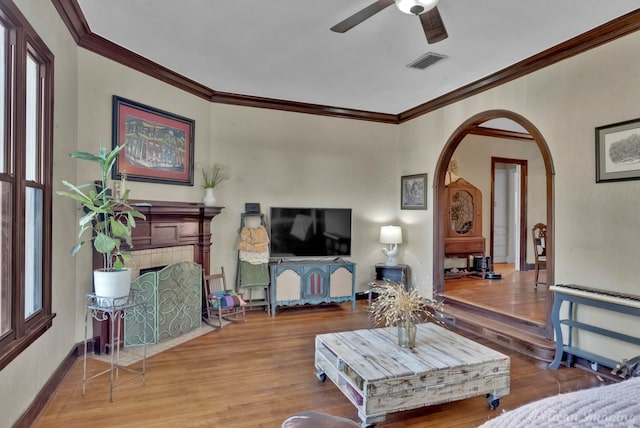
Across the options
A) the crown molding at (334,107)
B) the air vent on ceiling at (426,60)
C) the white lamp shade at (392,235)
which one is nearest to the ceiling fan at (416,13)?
the air vent on ceiling at (426,60)

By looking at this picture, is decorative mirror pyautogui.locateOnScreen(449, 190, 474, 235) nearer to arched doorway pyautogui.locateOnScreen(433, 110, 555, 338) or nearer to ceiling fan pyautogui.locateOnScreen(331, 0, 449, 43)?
arched doorway pyautogui.locateOnScreen(433, 110, 555, 338)

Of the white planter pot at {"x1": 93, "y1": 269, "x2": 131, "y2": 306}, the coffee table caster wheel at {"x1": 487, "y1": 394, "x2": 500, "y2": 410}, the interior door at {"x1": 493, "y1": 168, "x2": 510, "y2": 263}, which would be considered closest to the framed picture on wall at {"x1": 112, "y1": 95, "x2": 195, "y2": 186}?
the white planter pot at {"x1": 93, "y1": 269, "x2": 131, "y2": 306}

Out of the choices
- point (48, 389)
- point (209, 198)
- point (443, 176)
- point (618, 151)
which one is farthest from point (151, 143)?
point (618, 151)

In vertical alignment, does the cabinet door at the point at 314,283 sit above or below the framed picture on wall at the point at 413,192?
below

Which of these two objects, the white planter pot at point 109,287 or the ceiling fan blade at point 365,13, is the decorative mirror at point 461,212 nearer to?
the ceiling fan blade at point 365,13

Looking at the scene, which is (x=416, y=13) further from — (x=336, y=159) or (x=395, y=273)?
(x=395, y=273)

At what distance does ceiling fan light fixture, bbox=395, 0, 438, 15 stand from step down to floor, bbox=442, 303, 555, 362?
3094mm

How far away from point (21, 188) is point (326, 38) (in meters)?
2.62

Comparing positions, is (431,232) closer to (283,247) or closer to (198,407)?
(283,247)

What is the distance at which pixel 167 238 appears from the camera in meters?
4.15

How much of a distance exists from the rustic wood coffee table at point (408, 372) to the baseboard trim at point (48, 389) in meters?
1.91

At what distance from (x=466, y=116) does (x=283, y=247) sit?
2.96 metres

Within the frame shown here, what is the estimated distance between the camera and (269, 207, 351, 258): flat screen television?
5.28 m

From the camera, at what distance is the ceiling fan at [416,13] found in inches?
93.0
